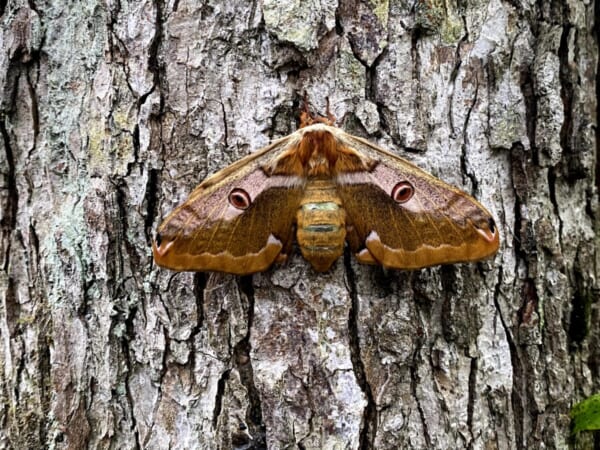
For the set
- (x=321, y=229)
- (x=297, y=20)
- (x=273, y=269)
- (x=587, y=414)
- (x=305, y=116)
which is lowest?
(x=587, y=414)

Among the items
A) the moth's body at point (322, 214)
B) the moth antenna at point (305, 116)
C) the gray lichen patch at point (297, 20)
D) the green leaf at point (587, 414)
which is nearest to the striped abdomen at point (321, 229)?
the moth's body at point (322, 214)

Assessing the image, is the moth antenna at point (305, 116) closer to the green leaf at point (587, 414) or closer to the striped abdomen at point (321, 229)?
the striped abdomen at point (321, 229)

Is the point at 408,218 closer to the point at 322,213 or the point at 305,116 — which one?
the point at 322,213

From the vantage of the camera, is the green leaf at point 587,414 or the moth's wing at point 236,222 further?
the green leaf at point 587,414

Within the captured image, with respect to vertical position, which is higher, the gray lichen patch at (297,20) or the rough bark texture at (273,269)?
the gray lichen patch at (297,20)

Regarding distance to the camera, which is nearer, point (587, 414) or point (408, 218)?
point (408, 218)

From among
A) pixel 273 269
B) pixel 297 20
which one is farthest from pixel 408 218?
pixel 297 20
